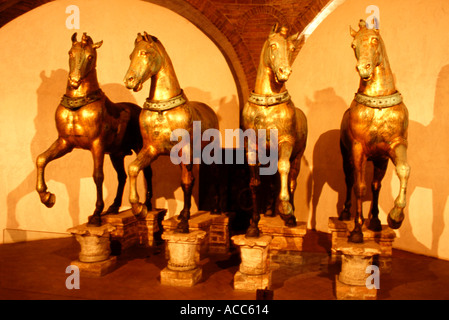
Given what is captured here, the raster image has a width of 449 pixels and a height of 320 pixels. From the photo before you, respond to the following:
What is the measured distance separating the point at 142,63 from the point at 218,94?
127 inches

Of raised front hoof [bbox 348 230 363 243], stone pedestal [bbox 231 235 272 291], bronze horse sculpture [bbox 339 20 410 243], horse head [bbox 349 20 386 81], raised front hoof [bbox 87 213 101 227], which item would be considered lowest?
stone pedestal [bbox 231 235 272 291]

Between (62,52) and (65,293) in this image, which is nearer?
(65,293)

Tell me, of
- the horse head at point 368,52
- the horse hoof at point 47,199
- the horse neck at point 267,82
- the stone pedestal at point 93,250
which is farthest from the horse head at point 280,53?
the horse hoof at point 47,199

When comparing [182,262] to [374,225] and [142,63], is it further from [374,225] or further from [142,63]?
[374,225]

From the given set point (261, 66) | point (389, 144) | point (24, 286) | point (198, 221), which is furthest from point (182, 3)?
point (24, 286)

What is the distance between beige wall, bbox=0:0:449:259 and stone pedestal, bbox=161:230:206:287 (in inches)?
115

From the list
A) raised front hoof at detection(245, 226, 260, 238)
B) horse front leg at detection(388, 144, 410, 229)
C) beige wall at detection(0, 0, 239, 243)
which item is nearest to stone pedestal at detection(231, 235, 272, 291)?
raised front hoof at detection(245, 226, 260, 238)

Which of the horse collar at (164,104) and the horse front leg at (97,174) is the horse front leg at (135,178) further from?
the horse front leg at (97,174)

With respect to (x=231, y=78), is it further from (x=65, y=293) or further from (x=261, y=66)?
(x=65, y=293)

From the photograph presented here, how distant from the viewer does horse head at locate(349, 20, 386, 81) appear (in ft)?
12.9

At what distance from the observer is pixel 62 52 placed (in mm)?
6648

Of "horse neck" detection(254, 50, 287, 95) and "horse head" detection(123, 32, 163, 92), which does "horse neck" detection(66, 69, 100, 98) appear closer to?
"horse head" detection(123, 32, 163, 92)

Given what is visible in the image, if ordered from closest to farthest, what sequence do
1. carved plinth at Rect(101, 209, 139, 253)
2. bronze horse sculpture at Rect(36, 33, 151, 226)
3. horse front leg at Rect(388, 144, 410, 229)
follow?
horse front leg at Rect(388, 144, 410, 229) < bronze horse sculpture at Rect(36, 33, 151, 226) < carved plinth at Rect(101, 209, 139, 253)
